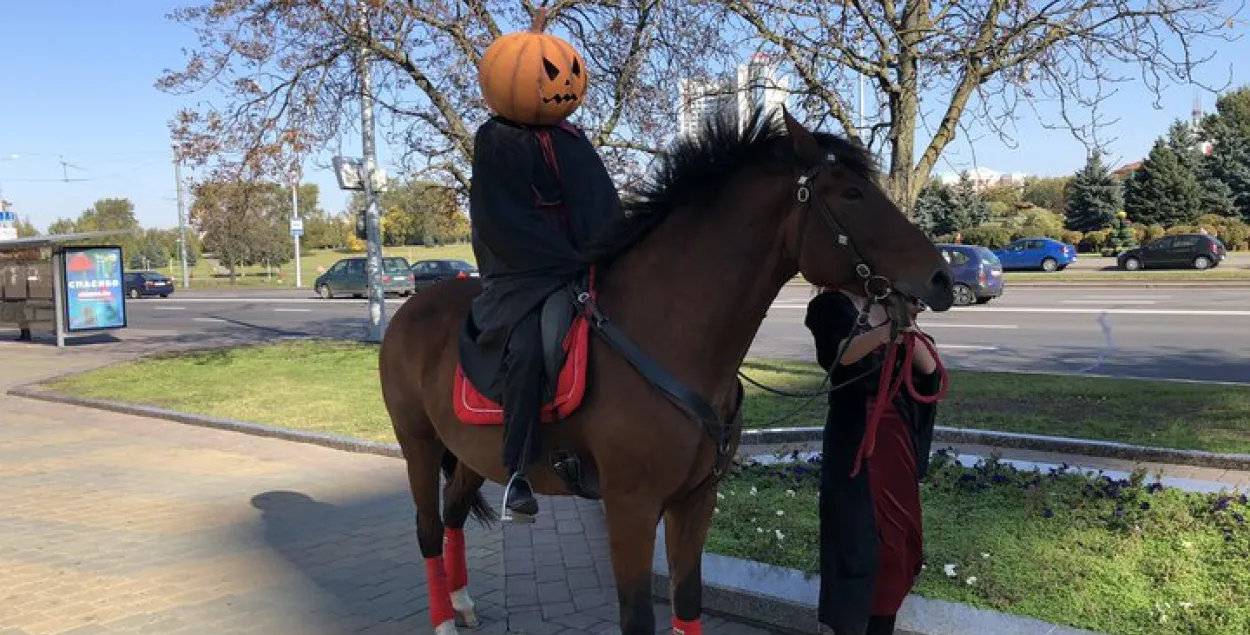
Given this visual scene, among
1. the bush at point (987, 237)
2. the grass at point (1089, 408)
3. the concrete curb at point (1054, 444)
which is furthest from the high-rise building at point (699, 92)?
the bush at point (987, 237)

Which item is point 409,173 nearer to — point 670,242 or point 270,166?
point 270,166

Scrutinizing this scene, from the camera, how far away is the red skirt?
337 cm

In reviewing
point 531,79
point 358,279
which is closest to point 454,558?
point 531,79

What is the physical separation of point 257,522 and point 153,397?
6.88m

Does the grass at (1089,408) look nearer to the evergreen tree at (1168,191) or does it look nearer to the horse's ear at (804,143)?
the horse's ear at (804,143)

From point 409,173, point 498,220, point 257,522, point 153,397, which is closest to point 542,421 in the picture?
point 498,220

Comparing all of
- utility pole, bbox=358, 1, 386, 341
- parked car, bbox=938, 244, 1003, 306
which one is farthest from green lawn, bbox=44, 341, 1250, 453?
parked car, bbox=938, 244, 1003, 306

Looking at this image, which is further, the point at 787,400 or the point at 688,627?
the point at 787,400

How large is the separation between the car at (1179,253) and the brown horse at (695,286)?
37343 millimetres

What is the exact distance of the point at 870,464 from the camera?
3.37 m

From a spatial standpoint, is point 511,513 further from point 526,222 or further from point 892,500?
point 892,500

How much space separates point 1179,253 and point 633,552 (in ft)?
125

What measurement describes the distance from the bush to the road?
19.5m

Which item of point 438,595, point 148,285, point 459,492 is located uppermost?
point 148,285
